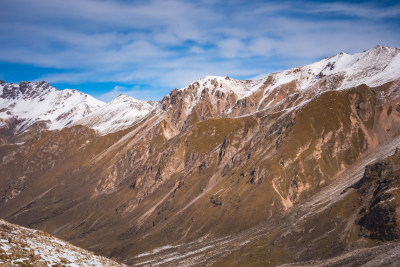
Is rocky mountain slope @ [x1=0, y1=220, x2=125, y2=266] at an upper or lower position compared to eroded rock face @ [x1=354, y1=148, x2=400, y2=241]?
upper

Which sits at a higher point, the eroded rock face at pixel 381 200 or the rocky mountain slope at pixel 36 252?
the rocky mountain slope at pixel 36 252

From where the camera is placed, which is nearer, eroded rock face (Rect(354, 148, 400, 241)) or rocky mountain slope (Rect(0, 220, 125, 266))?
rocky mountain slope (Rect(0, 220, 125, 266))

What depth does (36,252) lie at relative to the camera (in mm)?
32531

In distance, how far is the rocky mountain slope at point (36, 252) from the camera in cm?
2954

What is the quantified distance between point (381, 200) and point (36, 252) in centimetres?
13678

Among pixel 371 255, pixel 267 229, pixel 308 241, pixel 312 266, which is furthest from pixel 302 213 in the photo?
pixel 371 255

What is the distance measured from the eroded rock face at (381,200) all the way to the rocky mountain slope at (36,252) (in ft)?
384

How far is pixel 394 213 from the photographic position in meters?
132

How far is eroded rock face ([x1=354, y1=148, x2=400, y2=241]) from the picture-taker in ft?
428

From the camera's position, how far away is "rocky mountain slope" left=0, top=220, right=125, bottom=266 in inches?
1163

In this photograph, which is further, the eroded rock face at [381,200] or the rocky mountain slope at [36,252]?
the eroded rock face at [381,200]

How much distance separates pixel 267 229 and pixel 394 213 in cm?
6602

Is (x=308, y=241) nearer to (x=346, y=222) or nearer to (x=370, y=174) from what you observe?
(x=346, y=222)

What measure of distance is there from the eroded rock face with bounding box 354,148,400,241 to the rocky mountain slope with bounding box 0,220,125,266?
11701 centimetres
